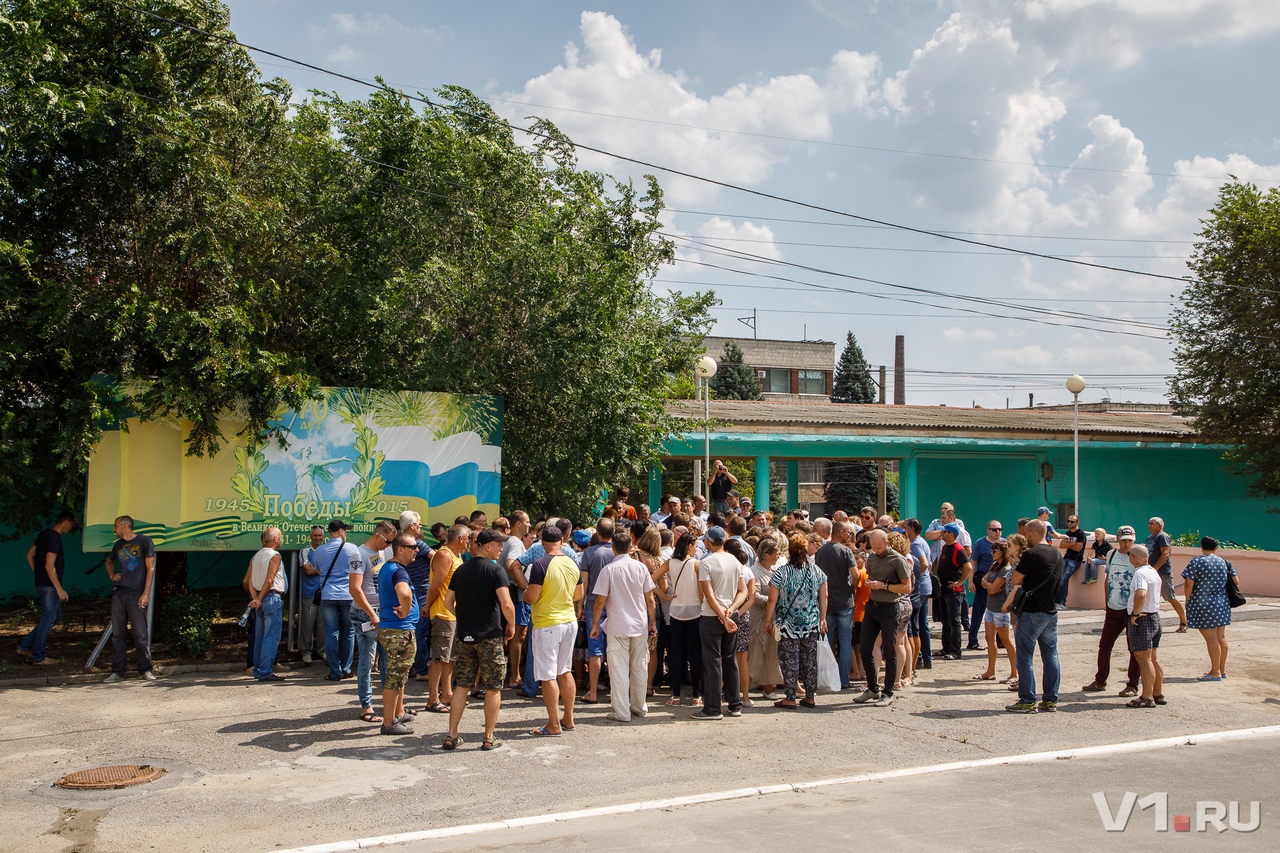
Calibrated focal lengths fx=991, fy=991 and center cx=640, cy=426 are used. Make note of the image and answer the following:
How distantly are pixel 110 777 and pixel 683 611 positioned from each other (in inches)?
197

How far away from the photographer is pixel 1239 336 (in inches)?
1045

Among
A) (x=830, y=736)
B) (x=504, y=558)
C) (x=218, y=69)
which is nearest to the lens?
(x=830, y=736)

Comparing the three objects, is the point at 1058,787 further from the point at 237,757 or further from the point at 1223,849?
the point at 237,757

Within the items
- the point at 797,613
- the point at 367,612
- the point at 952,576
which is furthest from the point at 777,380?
the point at 367,612

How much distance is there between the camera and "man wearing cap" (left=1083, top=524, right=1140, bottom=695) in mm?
10602

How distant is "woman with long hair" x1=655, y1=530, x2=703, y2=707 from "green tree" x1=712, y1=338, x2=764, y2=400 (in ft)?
132

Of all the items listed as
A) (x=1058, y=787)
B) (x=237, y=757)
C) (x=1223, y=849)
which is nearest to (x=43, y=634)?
(x=237, y=757)

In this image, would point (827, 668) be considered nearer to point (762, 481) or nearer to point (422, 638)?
point (422, 638)

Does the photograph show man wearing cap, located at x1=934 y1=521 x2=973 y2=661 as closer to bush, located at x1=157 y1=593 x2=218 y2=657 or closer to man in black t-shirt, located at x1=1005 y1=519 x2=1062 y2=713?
man in black t-shirt, located at x1=1005 y1=519 x2=1062 y2=713

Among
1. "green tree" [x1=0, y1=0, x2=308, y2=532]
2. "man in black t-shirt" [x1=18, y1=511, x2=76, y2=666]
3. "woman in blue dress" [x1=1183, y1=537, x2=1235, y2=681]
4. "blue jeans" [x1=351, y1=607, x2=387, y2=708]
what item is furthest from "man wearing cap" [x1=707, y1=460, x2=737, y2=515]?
"man in black t-shirt" [x1=18, y1=511, x2=76, y2=666]

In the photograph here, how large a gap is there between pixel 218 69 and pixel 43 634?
24.8 ft

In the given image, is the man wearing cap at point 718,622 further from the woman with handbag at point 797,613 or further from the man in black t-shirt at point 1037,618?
the man in black t-shirt at point 1037,618

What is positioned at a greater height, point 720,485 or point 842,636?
point 720,485

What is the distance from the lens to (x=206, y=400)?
11.7m
